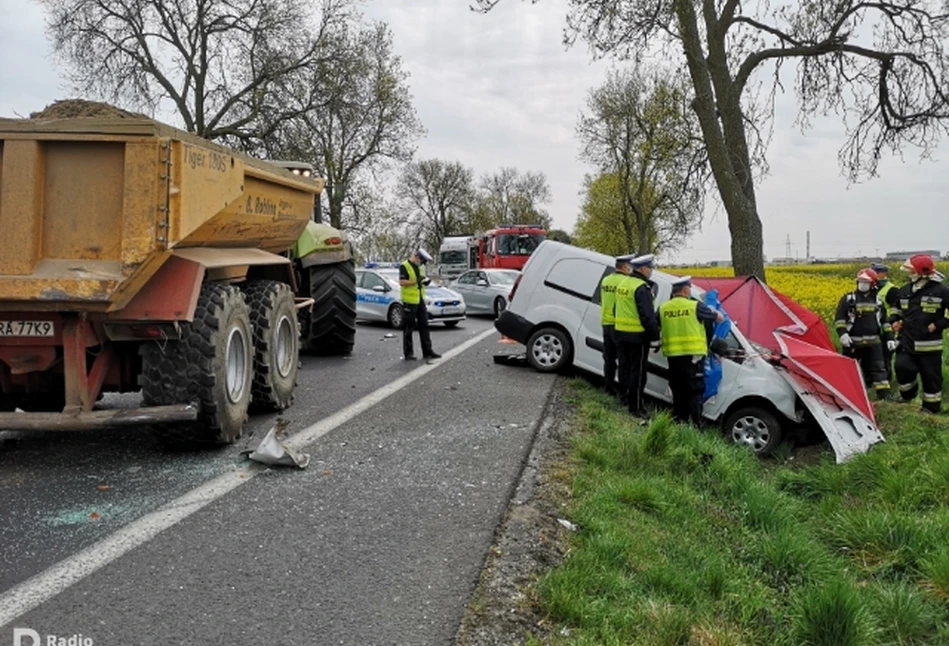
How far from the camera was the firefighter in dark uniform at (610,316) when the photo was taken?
877 cm

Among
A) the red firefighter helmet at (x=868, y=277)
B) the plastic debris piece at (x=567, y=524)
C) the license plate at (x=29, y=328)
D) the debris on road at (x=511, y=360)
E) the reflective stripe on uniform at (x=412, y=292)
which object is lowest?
the plastic debris piece at (x=567, y=524)

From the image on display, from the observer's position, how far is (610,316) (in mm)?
8852

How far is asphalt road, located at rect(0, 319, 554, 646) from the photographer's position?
3.09m

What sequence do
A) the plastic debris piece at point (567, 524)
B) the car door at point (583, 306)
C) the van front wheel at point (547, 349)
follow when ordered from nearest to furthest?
1. the plastic debris piece at point (567, 524)
2. the car door at point (583, 306)
3. the van front wheel at point (547, 349)

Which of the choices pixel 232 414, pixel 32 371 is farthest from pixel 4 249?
pixel 232 414

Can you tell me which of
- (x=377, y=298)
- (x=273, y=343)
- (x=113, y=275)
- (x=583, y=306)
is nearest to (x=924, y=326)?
(x=583, y=306)

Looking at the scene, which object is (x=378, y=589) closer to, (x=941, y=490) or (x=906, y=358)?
(x=941, y=490)

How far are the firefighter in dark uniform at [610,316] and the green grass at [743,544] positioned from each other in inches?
41.2

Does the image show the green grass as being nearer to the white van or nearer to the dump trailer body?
the white van

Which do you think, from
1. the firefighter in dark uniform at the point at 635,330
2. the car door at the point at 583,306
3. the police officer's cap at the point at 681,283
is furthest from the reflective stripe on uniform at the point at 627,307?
the car door at the point at 583,306

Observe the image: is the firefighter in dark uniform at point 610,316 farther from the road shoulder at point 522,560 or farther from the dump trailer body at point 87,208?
the dump trailer body at point 87,208

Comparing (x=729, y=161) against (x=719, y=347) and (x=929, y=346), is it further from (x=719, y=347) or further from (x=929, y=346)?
(x=719, y=347)

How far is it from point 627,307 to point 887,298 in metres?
4.11

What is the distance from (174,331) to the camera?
5086mm
